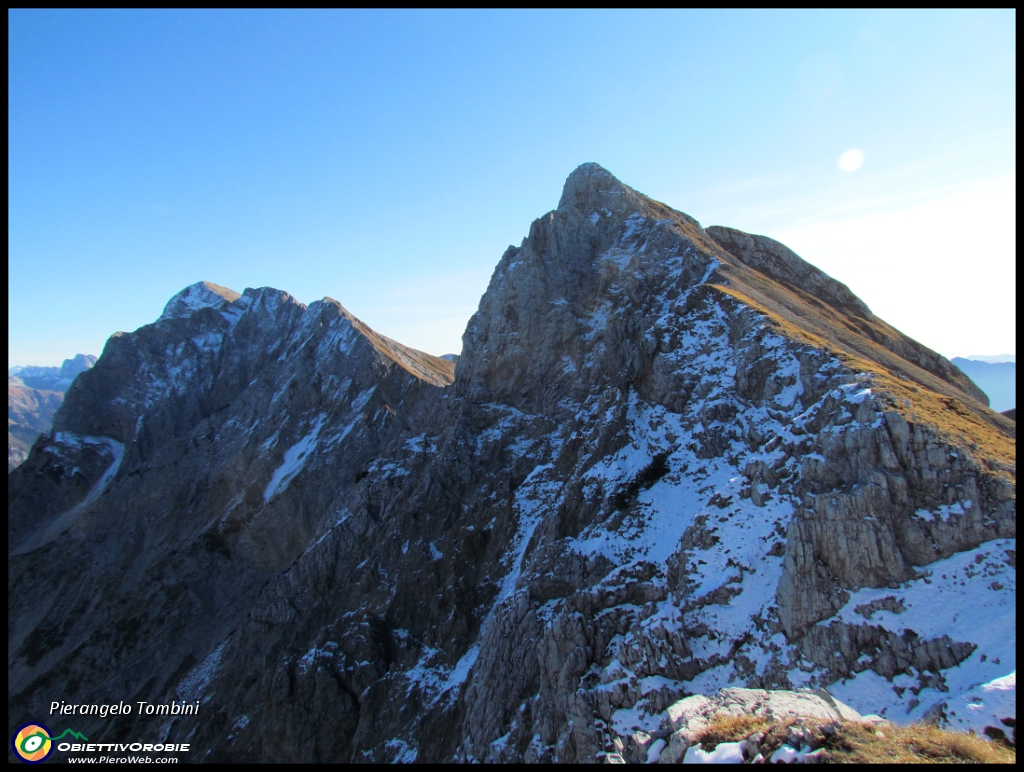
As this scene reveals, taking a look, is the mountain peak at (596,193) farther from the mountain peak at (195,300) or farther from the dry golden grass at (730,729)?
the mountain peak at (195,300)

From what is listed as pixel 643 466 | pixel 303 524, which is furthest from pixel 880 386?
pixel 303 524

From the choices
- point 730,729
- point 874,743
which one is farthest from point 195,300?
point 874,743

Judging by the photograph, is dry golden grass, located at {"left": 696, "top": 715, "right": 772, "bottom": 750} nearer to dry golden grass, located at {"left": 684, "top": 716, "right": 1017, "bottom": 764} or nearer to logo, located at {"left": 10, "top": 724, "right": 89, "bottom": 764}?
dry golden grass, located at {"left": 684, "top": 716, "right": 1017, "bottom": 764}

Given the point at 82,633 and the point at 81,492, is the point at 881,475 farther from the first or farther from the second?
the point at 81,492

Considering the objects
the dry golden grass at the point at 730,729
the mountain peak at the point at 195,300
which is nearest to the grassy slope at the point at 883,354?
the dry golden grass at the point at 730,729

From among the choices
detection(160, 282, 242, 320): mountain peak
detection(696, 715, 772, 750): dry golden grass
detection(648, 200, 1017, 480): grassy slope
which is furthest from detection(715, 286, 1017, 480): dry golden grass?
detection(160, 282, 242, 320): mountain peak
